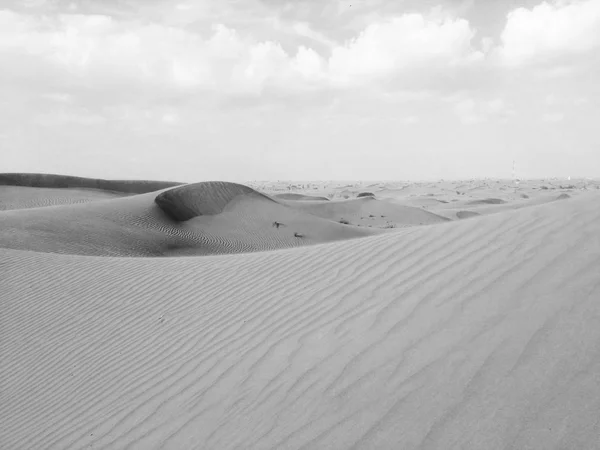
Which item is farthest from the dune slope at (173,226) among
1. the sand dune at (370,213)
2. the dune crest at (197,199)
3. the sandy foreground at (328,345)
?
the sandy foreground at (328,345)

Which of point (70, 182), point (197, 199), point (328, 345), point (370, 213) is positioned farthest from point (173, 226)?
point (70, 182)

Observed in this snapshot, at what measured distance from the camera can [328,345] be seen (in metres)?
2.89

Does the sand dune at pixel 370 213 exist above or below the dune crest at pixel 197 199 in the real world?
below

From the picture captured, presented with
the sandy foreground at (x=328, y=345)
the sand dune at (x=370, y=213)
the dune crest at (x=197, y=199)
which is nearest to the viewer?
the sandy foreground at (x=328, y=345)

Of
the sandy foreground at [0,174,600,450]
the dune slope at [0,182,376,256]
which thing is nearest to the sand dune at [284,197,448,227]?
the dune slope at [0,182,376,256]

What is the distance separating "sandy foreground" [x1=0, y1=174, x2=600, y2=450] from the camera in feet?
6.90

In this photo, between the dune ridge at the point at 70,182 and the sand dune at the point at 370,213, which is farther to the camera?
the dune ridge at the point at 70,182

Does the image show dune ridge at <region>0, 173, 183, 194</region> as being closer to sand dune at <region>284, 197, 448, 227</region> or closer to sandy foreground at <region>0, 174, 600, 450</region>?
sand dune at <region>284, 197, 448, 227</region>

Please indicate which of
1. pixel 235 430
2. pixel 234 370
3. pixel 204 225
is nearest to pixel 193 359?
pixel 234 370

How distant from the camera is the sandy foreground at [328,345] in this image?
2104mm

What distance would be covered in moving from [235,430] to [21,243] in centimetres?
708

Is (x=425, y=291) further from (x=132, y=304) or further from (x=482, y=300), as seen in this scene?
(x=132, y=304)

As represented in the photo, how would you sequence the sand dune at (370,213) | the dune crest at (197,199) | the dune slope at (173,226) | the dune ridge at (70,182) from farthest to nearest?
1. the dune ridge at (70,182)
2. the sand dune at (370,213)
3. the dune crest at (197,199)
4. the dune slope at (173,226)

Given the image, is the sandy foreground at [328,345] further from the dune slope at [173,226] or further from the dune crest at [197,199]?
the dune crest at [197,199]
